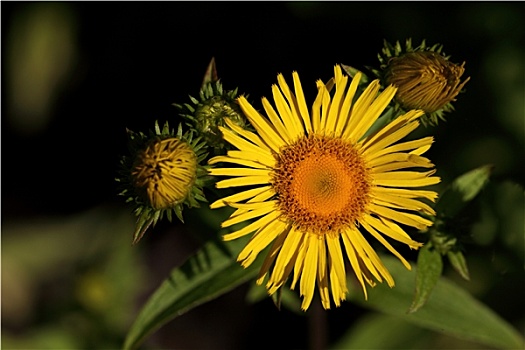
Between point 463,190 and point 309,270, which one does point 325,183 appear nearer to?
point 309,270

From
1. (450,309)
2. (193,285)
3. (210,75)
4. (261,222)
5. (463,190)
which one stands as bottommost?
(450,309)

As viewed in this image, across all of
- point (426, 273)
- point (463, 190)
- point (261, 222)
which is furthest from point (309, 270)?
point (463, 190)

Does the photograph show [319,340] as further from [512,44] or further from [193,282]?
[512,44]

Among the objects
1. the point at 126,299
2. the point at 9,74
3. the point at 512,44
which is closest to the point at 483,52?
the point at 512,44

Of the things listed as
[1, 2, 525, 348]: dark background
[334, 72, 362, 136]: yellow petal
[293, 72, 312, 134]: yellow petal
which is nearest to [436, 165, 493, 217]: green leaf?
[334, 72, 362, 136]: yellow petal

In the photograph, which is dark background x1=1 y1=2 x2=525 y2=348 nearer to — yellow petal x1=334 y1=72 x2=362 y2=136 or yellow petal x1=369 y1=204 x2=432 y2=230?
yellow petal x1=334 y1=72 x2=362 y2=136
